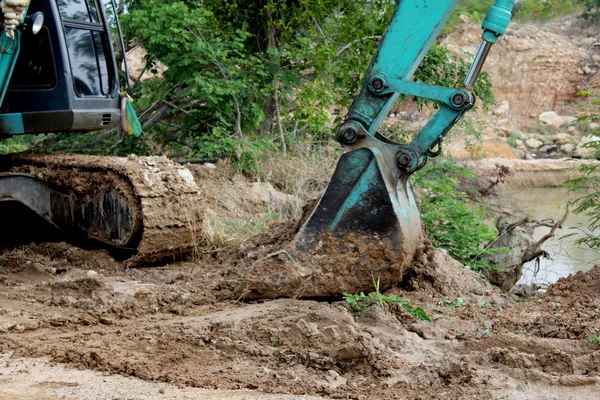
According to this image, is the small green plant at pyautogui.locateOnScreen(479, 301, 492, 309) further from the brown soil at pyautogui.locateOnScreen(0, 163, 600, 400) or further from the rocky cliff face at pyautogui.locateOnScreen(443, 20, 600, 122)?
the rocky cliff face at pyautogui.locateOnScreen(443, 20, 600, 122)

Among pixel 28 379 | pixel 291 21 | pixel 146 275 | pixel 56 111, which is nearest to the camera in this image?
pixel 28 379

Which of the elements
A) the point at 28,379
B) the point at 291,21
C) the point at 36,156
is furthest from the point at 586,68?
the point at 28,379

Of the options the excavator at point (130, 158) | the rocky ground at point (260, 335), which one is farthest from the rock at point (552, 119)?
the rocky ground at point (260, 335)

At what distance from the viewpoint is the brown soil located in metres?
3.61

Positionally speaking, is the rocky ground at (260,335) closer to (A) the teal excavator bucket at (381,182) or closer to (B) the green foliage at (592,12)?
(A) the teal excavator bucket at (381,182)

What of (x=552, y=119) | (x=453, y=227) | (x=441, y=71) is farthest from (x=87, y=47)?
(x=552, y=119)

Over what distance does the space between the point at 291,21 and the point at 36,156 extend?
14.3 ft

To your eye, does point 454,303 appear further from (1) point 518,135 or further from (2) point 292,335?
(1) point 518,135

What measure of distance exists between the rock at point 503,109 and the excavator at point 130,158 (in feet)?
69.0

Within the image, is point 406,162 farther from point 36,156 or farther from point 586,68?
point 586,68

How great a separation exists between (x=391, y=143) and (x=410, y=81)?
37 centimetres

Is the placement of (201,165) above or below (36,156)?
below

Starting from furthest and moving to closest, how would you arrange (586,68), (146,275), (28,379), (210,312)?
(586,68), (146,275), (210,312), (28,379)

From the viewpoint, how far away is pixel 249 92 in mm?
9906
